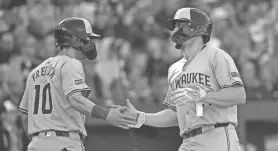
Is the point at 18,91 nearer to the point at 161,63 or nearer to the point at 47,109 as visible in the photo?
the point at 161,63

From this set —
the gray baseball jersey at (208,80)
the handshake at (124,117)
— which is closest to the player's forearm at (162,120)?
the handshake at (124,117)

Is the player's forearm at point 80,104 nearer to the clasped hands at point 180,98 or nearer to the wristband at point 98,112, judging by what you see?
the wristband at point 98,112

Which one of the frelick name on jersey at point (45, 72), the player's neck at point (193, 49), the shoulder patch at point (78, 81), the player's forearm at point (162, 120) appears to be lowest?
the player's forearm at point (162, 120)

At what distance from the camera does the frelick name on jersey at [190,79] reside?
5469 mm

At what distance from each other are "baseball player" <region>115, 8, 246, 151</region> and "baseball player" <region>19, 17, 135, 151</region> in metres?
0.65

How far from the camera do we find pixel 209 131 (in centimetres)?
544

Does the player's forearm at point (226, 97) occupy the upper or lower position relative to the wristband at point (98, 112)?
upper

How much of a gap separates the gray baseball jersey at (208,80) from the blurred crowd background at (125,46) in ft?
12.2

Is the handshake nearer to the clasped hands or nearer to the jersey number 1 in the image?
the clasped hands

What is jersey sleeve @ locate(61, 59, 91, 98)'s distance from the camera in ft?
17.5

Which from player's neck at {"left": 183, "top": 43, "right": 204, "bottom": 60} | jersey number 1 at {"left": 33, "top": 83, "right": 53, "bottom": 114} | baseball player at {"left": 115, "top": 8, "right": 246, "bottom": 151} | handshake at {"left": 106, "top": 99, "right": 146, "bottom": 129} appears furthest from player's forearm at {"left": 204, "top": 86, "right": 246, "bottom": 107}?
jersey number 1 at {"left": 33, "top": 83, "right": 53, "bottom": 114}

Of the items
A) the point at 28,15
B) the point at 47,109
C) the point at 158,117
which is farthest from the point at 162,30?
the point at 47,109

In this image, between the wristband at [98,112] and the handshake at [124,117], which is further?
the handshake at [124,117]

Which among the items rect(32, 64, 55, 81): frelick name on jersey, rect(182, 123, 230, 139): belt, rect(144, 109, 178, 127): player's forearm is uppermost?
rect(32, 64, 55, 81): frelick name on jersey
